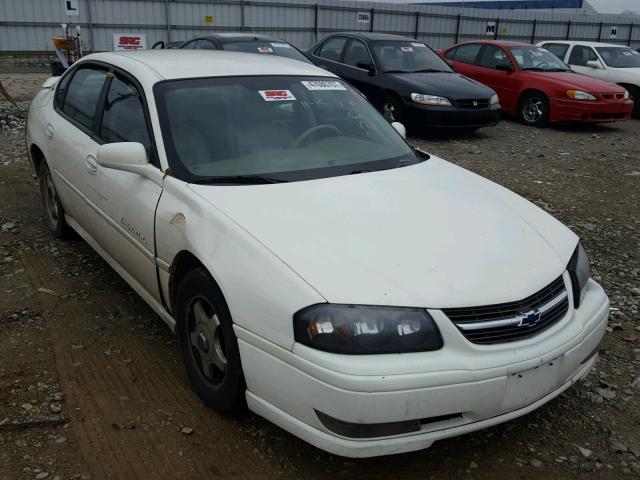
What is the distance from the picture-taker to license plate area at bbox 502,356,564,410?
7.73 ft

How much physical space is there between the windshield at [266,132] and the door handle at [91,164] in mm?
681

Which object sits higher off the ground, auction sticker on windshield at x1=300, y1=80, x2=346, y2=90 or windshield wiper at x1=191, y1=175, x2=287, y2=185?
auction sticker on windshield at x1=300, y1=80, x2=346, y2=90

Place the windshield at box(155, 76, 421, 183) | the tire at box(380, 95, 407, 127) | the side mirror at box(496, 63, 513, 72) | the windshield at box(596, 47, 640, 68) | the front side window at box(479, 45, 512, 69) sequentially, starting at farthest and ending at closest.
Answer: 1. the windshield at box(596, 47, 640, 68)
2. the front side window at box(479, 45, 512, 69)
3. the side mirror at box(496, 63, 513, 72)
4. the tire at box(380, 95, 407, 127)
5. the windshield at box(155, 76, 421, 183)

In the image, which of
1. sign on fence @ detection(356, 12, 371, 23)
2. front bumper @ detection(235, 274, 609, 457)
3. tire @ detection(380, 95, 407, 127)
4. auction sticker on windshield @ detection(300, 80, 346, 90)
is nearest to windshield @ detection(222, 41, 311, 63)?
tire @ detection(380, 95, 407, 127)

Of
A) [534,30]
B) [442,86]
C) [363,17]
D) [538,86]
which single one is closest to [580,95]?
[538,86]

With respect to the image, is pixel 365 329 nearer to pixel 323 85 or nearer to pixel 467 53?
pixel 323 85

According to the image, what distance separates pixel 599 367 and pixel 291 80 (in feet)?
7.90

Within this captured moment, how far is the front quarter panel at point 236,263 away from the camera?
7.63ft

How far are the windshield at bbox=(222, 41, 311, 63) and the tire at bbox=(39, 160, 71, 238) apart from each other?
507 cm

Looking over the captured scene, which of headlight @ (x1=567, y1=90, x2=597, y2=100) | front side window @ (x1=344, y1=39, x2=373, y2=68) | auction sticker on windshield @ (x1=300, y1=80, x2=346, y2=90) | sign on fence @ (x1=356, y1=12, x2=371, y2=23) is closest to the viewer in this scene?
auction sticker on windshield @ (x1=300, y1=80, x2=346, y2=90)

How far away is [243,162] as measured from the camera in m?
3.24

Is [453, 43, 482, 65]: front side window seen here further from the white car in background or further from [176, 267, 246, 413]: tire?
[176, 267, 246, 413]: tire

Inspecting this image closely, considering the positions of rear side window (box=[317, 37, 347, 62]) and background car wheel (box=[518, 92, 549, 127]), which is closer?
rear side window (box=[317, 37, 347, 62])

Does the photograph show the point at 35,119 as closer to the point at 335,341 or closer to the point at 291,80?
the point at 291,80
